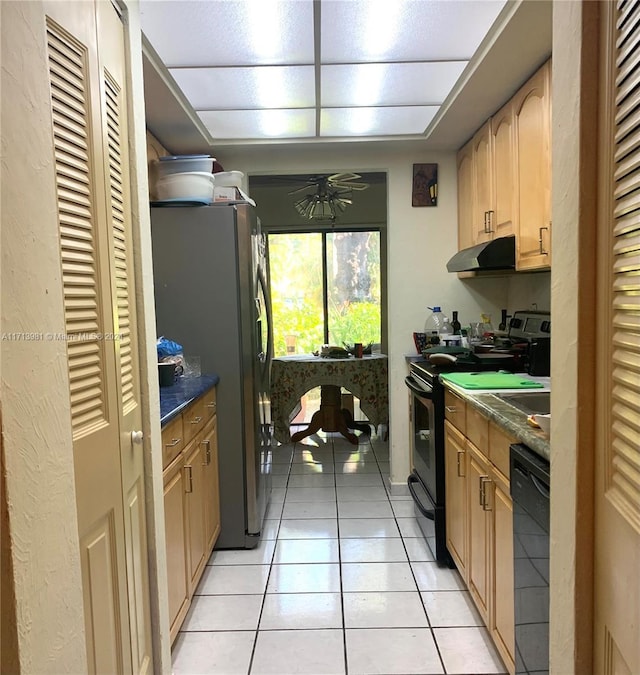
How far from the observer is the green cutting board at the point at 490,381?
6.91 feet

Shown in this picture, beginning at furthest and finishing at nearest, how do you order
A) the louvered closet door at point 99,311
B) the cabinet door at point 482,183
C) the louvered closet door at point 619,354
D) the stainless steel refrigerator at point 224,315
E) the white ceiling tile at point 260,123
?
1. the cabinet door at point 482,183
2. the white ceiling tile at point 260,123
3. the stainless steel refrigerator at point 224,315
4. the louvered closet door at point 99,311
5. the louvered closet door at point 619,354

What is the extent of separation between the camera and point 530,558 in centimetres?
136

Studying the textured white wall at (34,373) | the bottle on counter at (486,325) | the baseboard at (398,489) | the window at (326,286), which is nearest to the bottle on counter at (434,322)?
the bottle on counter at (486,325)

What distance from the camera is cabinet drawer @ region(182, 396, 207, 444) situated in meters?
2.07

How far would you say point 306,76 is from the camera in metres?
2.27

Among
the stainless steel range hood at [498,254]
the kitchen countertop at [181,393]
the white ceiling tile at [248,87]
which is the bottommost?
the kitchen countertop at [181,393]

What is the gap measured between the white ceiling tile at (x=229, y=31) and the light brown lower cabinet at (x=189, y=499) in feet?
4.69

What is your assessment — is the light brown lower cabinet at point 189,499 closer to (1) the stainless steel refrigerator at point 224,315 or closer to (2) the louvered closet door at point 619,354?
(1) the stainless steel refrigerator at point 224,315

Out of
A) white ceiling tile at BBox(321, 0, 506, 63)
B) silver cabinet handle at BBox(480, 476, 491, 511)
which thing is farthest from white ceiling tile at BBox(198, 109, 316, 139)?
silver cabinet handle at BBox(480, 476, 491, 511)

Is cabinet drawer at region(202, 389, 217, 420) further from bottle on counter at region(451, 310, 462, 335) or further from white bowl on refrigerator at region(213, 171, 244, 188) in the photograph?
bottle on counter at region(451, 310, 462, 335)

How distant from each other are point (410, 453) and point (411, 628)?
146 cm

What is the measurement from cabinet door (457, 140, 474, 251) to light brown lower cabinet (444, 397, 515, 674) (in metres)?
1.35

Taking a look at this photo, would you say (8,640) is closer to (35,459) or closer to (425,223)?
(35,459)

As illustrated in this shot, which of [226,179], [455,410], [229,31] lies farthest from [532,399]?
[226,179]
